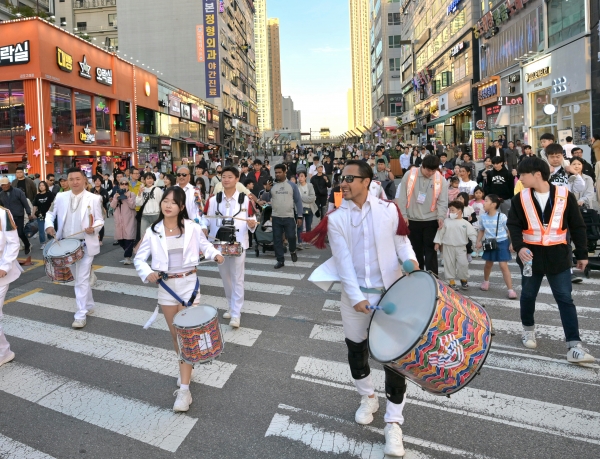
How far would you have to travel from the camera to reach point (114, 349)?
581 centimetres

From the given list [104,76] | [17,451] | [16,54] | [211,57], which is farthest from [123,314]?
[211,57]

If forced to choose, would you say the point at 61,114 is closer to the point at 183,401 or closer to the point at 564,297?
the point at 183,401

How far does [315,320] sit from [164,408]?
9.08ft

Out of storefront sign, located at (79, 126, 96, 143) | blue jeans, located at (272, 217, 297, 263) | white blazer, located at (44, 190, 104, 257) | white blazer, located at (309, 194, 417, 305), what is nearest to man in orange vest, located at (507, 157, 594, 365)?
white blazer, located at (309, 194, 417, 305)

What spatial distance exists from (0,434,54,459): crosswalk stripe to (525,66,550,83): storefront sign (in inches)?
1055

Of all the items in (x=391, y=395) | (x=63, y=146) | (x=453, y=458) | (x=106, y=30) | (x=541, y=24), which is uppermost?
(x=106, y=30)

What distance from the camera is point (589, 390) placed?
4391 millimetres

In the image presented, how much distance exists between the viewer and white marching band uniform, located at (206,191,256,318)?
6469mm

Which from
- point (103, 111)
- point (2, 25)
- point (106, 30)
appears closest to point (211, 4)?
point (106, 30)

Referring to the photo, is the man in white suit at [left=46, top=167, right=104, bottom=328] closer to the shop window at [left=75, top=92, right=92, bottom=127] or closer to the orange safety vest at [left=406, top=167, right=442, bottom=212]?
the orange safety vest at [left=406, top=167, right=442, bottom=212]

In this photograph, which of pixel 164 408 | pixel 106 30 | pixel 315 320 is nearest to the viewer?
pixel 164 408

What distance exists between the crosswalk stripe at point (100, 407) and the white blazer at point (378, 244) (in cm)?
176

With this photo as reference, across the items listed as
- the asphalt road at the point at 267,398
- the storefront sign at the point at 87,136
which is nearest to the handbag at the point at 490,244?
the asphalt road at the point at 267,398

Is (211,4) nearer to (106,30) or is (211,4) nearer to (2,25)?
(106,30)
